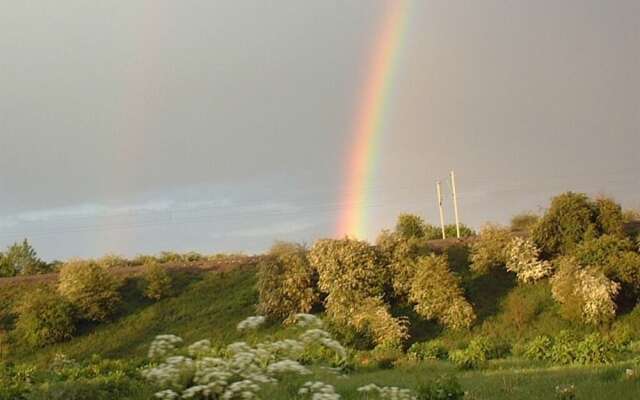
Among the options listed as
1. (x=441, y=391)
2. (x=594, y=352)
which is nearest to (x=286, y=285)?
(x=594, y=352)

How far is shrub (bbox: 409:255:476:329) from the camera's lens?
34.2 metres

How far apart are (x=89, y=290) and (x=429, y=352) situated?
1788 cm

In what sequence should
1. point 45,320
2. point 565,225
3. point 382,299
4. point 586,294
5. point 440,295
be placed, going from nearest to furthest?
point 586,294, point 440,295, point 45,320, point 382,299, point 565,225

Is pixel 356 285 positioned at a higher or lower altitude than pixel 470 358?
higher

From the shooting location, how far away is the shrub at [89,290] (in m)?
37.7

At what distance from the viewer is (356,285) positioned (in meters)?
35.7

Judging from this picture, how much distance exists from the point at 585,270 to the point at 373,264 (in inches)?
367

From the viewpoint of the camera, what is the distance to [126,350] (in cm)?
3522

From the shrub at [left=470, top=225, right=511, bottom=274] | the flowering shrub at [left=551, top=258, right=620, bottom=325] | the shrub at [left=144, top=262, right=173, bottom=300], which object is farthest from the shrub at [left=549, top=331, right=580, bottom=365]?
the shrub at [left=144, top=262, right=173, bottom=300]

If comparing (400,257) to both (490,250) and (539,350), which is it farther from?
(539,350)

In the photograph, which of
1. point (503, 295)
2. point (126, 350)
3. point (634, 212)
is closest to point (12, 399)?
point (126, 350)

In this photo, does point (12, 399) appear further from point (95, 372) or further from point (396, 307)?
point (396, 307)

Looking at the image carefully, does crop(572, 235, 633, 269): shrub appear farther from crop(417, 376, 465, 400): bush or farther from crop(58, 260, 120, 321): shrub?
crop(417, 376, 465, 400): bush

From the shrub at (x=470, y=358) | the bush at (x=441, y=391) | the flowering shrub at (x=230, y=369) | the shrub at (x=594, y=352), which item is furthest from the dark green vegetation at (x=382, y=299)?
the flowering shrub at (x=230, y=369)
